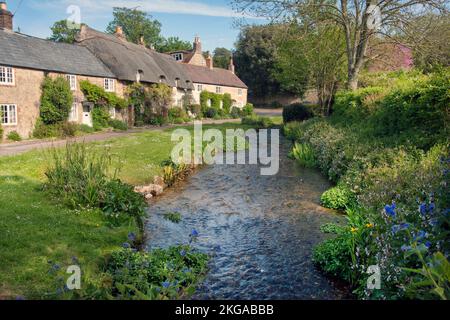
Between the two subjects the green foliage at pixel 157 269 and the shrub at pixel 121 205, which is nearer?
the green foliage at pixel 157 269

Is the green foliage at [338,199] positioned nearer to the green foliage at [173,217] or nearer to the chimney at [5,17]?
the green foliage at [173,217]

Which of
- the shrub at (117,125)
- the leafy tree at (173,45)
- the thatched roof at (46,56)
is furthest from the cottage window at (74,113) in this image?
the leafy tree at (173,45)

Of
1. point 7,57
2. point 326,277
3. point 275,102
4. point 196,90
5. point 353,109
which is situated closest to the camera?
point 326,277

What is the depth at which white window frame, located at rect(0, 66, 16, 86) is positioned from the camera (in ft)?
73.6

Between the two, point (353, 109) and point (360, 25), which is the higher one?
point (360, 25)

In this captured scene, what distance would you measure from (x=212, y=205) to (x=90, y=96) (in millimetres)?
22135

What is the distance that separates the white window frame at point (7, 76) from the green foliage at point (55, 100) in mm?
2270

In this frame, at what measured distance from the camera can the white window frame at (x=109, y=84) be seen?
103 feet

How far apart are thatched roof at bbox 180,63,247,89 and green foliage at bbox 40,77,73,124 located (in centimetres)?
2421

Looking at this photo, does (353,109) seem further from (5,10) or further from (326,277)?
(5,10)

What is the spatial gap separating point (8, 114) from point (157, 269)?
21.8 meters

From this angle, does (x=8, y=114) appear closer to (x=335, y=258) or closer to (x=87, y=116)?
(x=87, y=116)

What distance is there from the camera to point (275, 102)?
66.8 meters

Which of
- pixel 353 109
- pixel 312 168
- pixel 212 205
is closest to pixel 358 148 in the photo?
pixel 312 168
